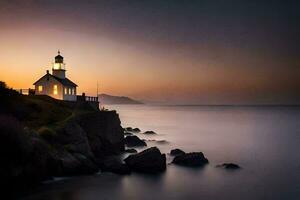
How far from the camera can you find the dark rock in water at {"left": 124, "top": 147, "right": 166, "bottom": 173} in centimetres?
3794

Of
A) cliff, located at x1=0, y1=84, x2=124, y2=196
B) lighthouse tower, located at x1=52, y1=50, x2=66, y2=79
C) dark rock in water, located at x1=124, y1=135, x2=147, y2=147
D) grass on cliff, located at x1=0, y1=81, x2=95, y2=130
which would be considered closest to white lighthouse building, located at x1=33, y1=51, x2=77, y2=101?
lighthouse tower, located at x1=52, y1=50, x2=66, y2=79

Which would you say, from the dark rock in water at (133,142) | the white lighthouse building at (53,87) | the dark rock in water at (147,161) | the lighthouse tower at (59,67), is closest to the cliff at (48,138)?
Result: the dark rock in water at (147,161)

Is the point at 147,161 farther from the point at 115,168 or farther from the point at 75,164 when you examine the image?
the point at 75,164

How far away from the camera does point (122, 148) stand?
166 feet

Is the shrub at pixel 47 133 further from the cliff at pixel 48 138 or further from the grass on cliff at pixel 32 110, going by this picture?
the grass on cliff at pixel 32 110

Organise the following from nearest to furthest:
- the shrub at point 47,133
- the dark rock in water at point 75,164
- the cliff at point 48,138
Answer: the cliff at point 48,138 → the dark rock in water at point 75,164 → the shrub at point 47,133

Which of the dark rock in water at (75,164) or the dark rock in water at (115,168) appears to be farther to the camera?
the dark rock in water at (115,168)

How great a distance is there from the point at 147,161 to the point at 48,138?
10.1 metres

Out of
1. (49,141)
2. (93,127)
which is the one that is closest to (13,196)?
(49,141)

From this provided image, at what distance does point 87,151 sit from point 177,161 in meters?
11.4

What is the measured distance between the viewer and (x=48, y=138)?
115ft

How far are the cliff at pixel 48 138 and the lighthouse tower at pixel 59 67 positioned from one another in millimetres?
8462

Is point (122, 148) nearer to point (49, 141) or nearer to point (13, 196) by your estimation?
point (49, 141)

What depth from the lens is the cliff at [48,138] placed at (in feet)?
92.7
